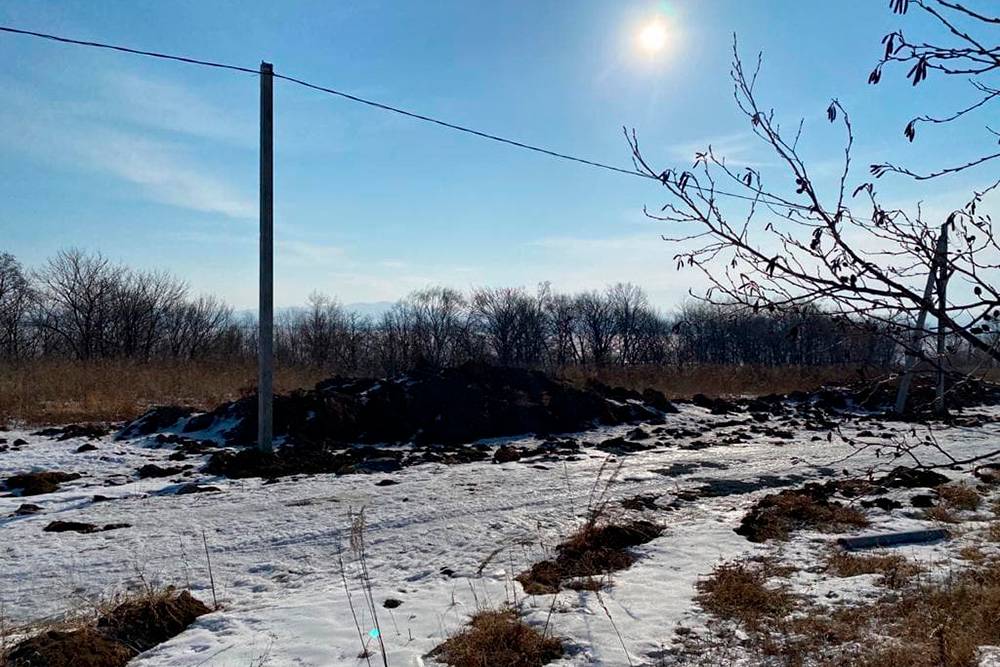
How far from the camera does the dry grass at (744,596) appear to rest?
4199 mm

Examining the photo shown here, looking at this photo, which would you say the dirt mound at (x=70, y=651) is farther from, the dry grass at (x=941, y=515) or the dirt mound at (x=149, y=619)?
the dry grass at (x=941, y=515)

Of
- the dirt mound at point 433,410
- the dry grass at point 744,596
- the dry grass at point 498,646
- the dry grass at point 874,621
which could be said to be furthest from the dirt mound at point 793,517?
the dirt mound at point 433,410

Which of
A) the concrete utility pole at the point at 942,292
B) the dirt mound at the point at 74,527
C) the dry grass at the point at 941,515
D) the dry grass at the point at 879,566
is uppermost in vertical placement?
the concrete utility pole at the point at 942,292

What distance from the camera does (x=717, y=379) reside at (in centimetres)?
2702

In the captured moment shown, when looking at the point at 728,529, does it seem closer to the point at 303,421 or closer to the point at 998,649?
the point at 998,649

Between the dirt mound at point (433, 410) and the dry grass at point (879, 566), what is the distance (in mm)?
7490

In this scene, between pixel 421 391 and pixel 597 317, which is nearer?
pixel 421 391

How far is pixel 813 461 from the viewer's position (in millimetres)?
10617

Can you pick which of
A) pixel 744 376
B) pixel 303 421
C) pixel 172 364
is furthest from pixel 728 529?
pixel 744 376

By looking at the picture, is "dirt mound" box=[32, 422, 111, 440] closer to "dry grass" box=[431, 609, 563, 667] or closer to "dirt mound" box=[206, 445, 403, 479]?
"dirt mound" box=[206, 445, 403, 479]

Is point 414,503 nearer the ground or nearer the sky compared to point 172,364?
nearer the ground

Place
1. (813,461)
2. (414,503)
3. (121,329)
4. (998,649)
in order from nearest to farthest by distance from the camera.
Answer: (998,649), (414,503), (813,461), (121,329)

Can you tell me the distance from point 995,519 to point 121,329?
128ft

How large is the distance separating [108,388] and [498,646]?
1525 centimetres
